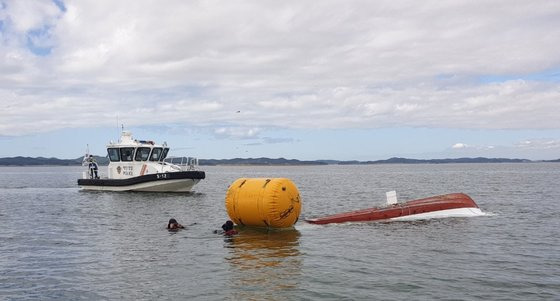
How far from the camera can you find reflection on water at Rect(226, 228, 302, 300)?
13023 millimetres

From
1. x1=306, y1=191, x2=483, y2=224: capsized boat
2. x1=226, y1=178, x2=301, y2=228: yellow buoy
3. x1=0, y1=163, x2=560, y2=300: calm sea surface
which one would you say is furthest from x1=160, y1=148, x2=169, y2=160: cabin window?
x1=226, y1=178, x2=301, y2=228: yellow buoy

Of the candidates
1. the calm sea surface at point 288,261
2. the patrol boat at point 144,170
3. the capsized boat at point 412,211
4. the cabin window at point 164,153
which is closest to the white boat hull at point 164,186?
the patrol boat at point 144,170

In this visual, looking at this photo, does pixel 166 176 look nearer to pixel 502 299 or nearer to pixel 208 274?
pixel 208 274

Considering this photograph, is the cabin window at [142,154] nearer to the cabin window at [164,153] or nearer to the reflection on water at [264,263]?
the cabin window at [164,153]

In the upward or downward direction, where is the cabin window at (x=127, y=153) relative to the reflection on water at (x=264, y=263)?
upward

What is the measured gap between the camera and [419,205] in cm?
2623

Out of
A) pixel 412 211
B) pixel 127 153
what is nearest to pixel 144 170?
pixel 127 153

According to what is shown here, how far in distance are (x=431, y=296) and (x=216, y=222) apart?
55.0 ft

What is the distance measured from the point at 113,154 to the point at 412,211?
3331cm

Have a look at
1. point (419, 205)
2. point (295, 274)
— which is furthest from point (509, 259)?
point (419, 205)

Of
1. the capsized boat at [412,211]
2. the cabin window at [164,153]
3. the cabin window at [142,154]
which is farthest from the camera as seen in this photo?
the cabin window at [164,153]

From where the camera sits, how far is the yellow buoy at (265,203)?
20.9m

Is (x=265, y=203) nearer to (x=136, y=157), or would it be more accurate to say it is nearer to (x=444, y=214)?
(x=444, y=214)

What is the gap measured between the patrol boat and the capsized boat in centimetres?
2428
